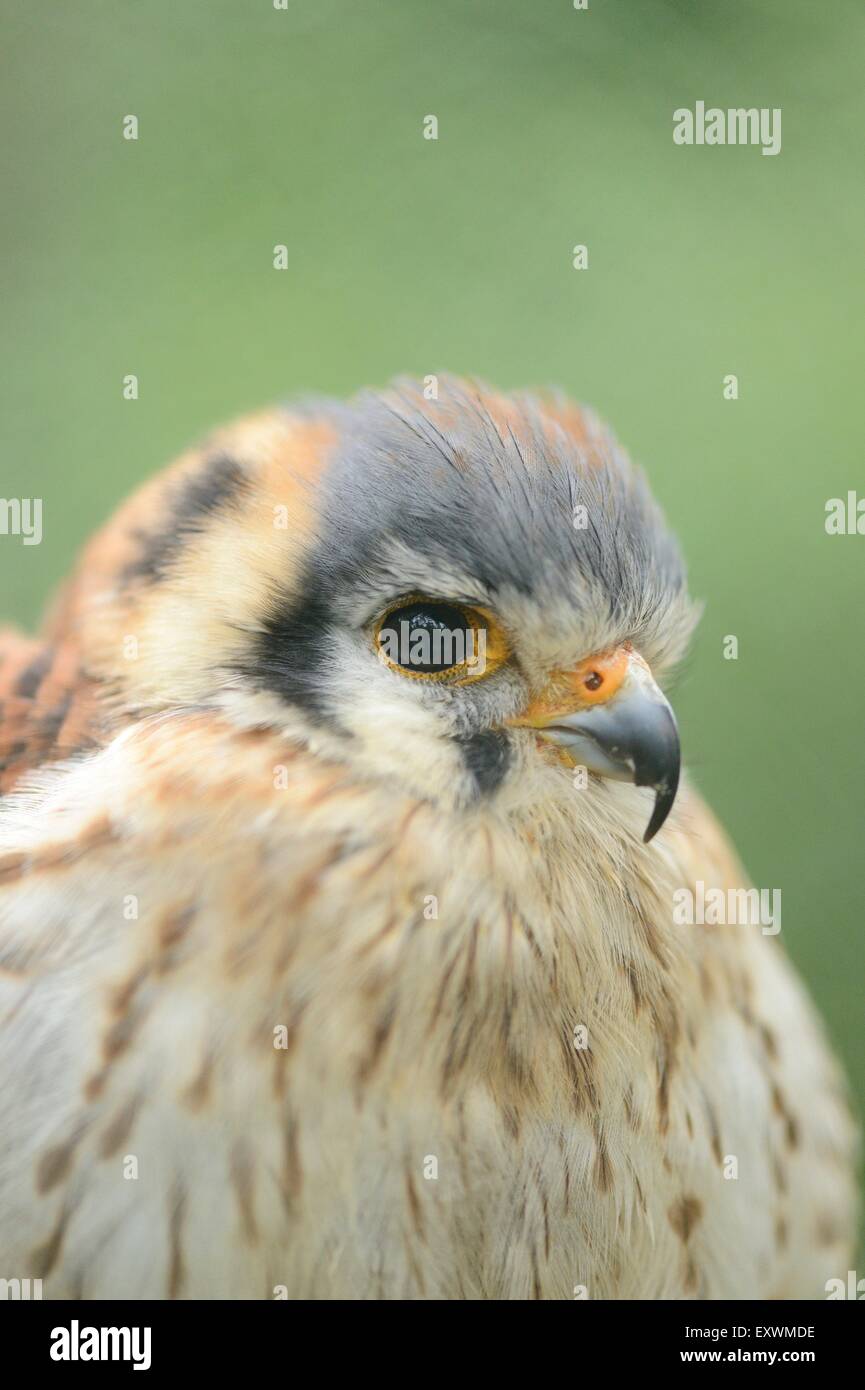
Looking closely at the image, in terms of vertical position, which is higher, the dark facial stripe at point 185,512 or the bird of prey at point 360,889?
the dark facial stripe at point 185,512

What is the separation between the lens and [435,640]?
1248mm

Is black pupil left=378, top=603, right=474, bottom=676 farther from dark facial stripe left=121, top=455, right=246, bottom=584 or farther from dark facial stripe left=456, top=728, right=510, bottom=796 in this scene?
dark facial stripe left=121, top=455, right=246, bottom=584

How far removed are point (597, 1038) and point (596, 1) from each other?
6.31ft

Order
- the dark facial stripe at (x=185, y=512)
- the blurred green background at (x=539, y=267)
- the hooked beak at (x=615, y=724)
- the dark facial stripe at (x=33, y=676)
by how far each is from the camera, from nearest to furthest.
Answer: the hooked beak at (x=615, y=724)
the dark facial stripe at (x=185, y=512)
the dark facial stripe at (x=33, y=676)
the blurred green background at (x=539, y=267)

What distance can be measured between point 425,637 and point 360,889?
0.24 meters

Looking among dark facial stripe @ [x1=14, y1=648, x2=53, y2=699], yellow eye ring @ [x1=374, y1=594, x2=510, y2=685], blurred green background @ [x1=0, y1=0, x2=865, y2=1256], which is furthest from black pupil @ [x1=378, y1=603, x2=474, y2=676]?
blurred green background @ [x1=0, y1=0, x2=865, y2=1256]

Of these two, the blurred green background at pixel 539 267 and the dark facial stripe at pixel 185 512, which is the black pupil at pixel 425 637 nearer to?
the dark facial stripe at pixel 185 512

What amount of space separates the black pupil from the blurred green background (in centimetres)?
129

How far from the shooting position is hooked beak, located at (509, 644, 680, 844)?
48.7 inches

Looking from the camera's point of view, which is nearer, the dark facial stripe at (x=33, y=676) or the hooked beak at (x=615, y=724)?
the hooked beak at (x=615, y=724)

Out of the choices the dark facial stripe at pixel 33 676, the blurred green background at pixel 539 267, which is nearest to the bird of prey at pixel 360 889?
the dark facial stripe at pixel 33 676

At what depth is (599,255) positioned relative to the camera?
257 cm

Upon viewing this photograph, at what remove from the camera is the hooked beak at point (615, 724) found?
1.24 metres

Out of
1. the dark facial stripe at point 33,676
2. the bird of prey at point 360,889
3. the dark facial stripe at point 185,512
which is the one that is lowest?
the bird of prey at point 360,889
